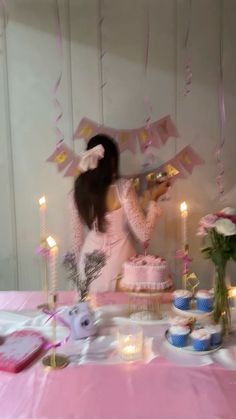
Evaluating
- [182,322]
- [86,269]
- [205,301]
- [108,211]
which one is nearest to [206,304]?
[205,301]

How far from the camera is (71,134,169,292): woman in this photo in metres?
2.35

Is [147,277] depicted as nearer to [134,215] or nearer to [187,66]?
[134,215]

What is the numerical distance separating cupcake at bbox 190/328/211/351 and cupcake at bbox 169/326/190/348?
0.03 metres

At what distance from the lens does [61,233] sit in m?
2.83

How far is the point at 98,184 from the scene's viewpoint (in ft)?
7.76

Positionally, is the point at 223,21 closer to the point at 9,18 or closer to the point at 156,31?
the point at 156,31

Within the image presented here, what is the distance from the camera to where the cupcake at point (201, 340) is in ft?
4.61

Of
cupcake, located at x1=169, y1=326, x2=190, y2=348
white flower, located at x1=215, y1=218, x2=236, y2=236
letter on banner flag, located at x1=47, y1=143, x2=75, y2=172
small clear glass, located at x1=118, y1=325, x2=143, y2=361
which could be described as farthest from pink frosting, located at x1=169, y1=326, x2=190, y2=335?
letter on banner flag, located at x1=47, y1=143, x2=75, y2=172

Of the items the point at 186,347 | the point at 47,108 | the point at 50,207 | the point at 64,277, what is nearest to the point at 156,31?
the point at 47,108

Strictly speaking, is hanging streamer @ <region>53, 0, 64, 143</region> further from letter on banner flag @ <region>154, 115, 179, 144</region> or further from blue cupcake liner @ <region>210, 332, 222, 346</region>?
blue cupcake liner @ <region>210, 332, 222, 346</region>

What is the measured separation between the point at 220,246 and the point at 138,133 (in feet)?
4.34

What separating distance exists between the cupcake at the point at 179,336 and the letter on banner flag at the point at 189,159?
55.6 inches

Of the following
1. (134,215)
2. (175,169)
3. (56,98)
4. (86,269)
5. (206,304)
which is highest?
(56,98)

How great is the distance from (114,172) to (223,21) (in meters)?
1.10
